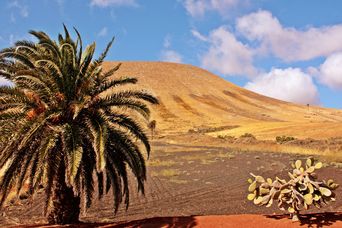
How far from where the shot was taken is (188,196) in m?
21.0

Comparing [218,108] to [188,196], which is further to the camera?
[218,108]

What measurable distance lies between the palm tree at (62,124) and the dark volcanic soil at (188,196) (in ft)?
11.9

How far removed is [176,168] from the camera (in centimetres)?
3147

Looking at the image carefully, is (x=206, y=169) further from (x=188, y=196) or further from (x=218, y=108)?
(x=218, y=108)

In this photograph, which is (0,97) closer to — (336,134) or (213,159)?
(213,159)

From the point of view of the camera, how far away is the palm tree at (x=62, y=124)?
489 inches

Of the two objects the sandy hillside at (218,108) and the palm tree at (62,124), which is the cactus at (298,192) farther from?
the sandy hillside at (218,108)

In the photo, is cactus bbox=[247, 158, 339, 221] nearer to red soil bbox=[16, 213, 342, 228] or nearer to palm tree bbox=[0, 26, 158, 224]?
red soil bbox=[16, 213, 342, 228]

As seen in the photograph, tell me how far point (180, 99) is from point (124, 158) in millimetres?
98306

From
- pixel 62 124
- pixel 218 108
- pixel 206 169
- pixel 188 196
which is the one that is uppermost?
pixel 218 108

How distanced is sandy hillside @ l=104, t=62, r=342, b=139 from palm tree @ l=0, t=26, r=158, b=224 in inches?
2086

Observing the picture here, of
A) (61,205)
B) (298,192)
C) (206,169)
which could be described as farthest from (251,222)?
(206,169)

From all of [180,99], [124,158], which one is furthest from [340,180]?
[180,99]

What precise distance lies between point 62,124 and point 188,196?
9.84m
